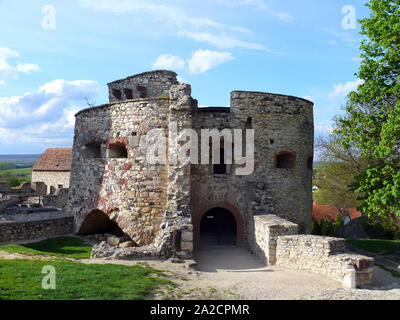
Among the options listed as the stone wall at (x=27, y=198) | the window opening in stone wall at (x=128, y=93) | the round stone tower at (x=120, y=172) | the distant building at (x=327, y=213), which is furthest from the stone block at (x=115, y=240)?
the distant building at (x=327, y=213)

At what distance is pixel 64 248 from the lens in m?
13.4

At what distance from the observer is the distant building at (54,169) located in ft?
116

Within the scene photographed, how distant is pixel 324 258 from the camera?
9.89 m

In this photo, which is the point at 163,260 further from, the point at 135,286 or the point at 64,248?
the point at 64,248

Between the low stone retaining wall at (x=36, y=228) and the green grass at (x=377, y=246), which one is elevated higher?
the low stone retaining wall at (x=36, y=228)

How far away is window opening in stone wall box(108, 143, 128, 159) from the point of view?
14727 mm

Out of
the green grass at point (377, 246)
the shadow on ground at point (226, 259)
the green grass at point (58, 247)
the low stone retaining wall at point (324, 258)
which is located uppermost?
the low stone retaining wall at point (324, 258)

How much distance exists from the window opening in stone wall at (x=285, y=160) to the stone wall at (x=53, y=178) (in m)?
25.8

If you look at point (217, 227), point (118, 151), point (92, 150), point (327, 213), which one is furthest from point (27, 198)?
point (327, 213)

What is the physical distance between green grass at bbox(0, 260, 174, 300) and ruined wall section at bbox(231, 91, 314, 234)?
21.7ft

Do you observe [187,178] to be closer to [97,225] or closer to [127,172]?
[127,172]

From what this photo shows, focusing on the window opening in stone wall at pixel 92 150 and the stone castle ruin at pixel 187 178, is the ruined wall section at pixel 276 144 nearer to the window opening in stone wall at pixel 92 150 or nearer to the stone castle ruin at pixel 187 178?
the stone castle ruin at pixel 187 178

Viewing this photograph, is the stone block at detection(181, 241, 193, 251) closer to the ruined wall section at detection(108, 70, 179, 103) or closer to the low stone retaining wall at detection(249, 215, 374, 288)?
the low stone retaining wall at detection(249, 215, 374, 288)
